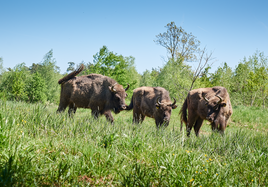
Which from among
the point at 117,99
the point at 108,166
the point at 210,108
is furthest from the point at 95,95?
the point at 108,166

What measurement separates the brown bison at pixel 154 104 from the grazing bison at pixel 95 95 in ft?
3.72

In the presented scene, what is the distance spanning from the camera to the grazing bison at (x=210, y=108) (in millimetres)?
7172

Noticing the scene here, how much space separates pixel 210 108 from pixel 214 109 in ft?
0.46

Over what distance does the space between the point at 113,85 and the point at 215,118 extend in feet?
13.8

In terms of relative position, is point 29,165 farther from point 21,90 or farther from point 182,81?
point 21,90

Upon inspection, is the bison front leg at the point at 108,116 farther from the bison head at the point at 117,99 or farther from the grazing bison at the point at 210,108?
the grazing bison at the point at 210,108

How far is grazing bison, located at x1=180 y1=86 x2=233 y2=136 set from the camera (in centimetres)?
Result: 717

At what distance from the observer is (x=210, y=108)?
7262mm

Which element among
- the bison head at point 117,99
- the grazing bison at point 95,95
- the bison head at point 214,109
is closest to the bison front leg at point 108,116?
the grazing bison at point 95,95

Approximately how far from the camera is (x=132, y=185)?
2648 mm

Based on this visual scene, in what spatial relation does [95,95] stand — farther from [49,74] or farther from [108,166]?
[49,74]

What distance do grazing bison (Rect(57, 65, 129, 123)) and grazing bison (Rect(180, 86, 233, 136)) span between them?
2876mm

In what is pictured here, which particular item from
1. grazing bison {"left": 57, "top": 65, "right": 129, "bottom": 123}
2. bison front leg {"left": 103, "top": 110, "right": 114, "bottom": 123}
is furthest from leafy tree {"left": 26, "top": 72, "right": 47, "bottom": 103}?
bison front leg {"left": 103, "top": 110, "right": 114, "bottom": 123}

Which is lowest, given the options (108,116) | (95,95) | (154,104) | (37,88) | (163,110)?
(108,116)
